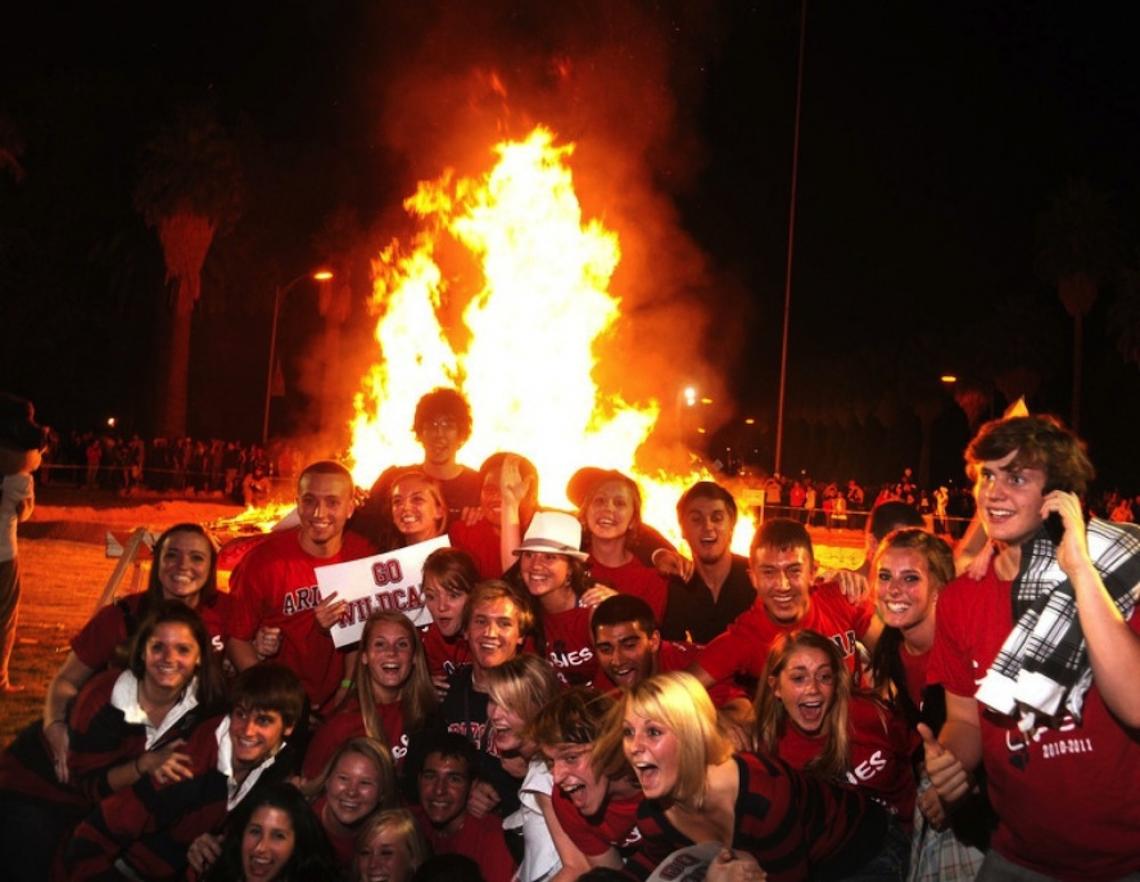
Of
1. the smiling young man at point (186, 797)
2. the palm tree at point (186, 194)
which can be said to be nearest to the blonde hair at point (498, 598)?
the smiling young man at point (186, 797)

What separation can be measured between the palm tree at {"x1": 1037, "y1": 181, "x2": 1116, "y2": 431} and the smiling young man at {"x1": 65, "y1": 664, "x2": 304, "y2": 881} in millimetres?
30379

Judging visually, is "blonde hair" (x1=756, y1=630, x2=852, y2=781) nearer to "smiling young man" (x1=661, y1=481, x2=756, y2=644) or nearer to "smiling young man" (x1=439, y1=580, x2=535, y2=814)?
"smiling young man" (x1=439, y1=580, x2=535, y2=814)

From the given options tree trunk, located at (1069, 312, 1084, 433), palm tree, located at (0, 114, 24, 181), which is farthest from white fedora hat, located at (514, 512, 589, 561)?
tree trunk, located at (1069, 312, 1084, 433)

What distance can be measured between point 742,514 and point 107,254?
68.8ft

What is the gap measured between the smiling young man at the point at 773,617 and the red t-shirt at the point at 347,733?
4.55ft

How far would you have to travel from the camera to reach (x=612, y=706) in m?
4.25

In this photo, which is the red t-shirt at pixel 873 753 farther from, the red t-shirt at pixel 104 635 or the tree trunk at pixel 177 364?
the tree trunk at pixel 177 364

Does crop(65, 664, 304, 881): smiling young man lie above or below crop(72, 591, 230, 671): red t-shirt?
below

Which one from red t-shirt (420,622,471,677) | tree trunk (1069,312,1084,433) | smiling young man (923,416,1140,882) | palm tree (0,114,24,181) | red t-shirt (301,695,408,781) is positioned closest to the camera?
smiling young man (923,416,1140,882)

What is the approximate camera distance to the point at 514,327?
1527 centimetres

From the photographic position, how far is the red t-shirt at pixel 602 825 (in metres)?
4.20

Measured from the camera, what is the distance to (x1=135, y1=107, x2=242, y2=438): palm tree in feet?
89.4

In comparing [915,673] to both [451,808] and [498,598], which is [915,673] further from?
[451,808]

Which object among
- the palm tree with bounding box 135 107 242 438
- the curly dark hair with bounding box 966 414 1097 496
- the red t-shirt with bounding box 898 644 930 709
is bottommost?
the red t-shirt with bounding box 898 644 930 709
